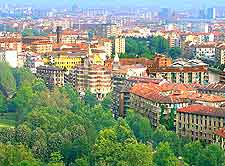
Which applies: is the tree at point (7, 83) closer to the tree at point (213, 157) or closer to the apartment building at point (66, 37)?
the tree at point (213, 157)

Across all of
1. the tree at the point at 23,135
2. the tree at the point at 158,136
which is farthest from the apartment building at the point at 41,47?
the tree at the point at 23,135

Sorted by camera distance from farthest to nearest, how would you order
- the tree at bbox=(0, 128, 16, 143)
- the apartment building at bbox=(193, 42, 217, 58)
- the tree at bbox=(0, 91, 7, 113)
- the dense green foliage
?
1. the apartment building at bbox=(193, 42, 217, 58)
2. the dense green foliage
3. the tree at bbox=(0, 91, 7, 113)
4. the tree at bbox=(0, 128, 16, 143)

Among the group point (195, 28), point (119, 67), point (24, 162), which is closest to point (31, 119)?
point (24, 162)

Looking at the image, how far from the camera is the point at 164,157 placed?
68.3 ft

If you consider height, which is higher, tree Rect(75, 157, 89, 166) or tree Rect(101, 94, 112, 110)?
tree Rect(75, 157, 89, 166)

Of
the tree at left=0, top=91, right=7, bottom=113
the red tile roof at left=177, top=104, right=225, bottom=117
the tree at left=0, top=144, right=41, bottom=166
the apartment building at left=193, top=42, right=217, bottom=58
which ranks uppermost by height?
the red tile roof at left=177, top=104, right=225, bottom=117

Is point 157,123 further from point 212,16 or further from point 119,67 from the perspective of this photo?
point 212,16

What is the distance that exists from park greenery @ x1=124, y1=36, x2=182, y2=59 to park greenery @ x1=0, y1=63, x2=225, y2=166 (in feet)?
72.1

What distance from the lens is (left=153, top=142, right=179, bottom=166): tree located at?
2034cm

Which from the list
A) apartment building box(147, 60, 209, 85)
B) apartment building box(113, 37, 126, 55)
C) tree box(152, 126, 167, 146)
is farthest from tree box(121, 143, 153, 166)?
apartment building box(113, 37, 126, 55)

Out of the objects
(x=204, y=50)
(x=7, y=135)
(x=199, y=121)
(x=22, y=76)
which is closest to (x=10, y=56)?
(x=22, y=76)

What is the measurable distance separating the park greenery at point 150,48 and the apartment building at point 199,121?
77.4 ft

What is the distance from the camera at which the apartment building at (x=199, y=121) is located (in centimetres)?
2459

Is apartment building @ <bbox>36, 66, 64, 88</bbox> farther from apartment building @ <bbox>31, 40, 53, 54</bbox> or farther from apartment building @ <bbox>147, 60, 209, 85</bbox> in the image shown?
apartment building @ <bbox>31, 40, 53, 54</bbox>
